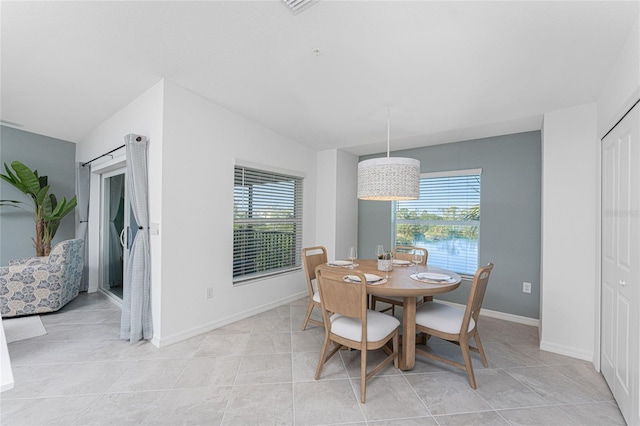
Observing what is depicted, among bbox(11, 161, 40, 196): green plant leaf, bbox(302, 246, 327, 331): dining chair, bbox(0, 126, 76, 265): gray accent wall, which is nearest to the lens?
bbox(302, 246, 327, 331): dining chair

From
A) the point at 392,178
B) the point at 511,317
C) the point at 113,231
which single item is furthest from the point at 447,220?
the point at 113,231

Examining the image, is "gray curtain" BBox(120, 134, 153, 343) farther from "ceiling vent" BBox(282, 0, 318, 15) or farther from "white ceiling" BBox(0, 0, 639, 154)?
"ceiling vent" BBox(282, 0, 318, 15)

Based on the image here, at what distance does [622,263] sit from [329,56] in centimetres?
255

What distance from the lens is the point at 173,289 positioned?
2.67 meters

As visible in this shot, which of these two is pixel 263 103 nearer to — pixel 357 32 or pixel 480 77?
pixel 357 32

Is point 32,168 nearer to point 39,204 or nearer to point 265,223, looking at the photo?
point 39,204

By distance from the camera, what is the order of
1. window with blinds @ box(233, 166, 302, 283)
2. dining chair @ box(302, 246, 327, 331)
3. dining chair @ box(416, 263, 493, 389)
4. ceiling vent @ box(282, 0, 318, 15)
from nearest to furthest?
ceiling vent @ box(282, 0, 318, 15) < dining chair @ box(416, 263, 493, 389) < dining chair @ box(302, 246, 327, 331) < window with blinds @ box(233, 166, 302, 283)

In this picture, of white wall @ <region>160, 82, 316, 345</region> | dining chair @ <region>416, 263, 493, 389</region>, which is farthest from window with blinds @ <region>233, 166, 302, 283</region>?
dining chair @ <region>416, 263, 493, 389</region>

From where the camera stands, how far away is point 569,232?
2635 millimetres

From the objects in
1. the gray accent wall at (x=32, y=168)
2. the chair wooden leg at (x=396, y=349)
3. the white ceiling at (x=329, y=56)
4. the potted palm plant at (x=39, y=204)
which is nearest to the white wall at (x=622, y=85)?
the white ceiling at (x=329, y=56)

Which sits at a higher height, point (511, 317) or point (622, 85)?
point (622, 85)

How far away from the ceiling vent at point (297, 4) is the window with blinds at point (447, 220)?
122 inches

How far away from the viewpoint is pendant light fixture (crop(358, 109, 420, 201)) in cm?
253

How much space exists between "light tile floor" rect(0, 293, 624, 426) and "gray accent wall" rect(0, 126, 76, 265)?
7.38 ft
